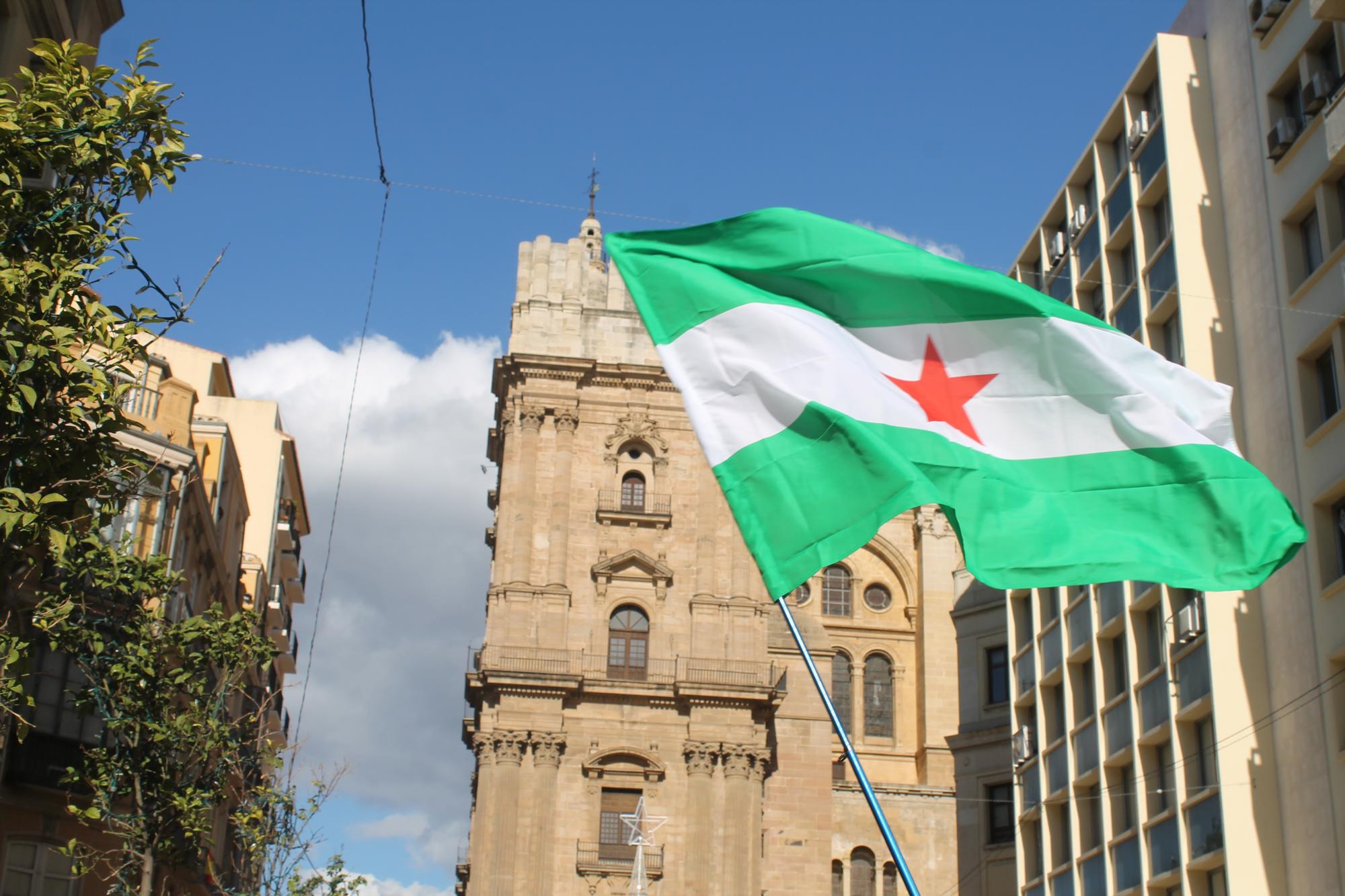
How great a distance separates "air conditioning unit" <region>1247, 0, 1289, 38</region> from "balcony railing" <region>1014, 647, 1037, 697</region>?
14248mm

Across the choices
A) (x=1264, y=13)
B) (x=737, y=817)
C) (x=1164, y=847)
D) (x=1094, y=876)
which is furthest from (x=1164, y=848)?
(x=737, y=817)

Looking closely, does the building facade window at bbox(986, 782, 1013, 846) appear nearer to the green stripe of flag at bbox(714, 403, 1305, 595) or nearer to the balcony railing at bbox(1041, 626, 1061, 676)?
the balcony railing at bbox(1041, 626, 1061, 676)

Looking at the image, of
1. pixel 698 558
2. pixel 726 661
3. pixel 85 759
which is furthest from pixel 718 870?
pixel 85 759

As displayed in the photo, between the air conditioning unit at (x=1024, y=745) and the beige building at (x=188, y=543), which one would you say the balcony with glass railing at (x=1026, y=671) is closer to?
the air conditioning unit at (x=1024, y=745)

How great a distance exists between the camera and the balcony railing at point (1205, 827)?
2739 cm

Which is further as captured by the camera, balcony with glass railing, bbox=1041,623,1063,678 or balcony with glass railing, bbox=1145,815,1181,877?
balcony with glass railing, bbox=1041,623,1063,678

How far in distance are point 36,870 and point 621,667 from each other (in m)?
23.6

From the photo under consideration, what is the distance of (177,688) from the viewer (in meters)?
27.7

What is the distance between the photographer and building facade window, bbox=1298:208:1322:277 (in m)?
26.9

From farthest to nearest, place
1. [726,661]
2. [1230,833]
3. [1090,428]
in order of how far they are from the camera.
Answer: [726,661], [1230,833], [1090,428]

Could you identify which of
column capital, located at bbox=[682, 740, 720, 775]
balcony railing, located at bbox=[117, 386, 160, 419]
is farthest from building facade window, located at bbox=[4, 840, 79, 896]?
column capital, located at bbox=[682, 740, 720, 775]

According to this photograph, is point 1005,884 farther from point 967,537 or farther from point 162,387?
point 967,537

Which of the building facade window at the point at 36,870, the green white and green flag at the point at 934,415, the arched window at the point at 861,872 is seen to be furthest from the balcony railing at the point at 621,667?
the green white and green flag at the point at 934,415

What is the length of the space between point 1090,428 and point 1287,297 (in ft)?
51.2
